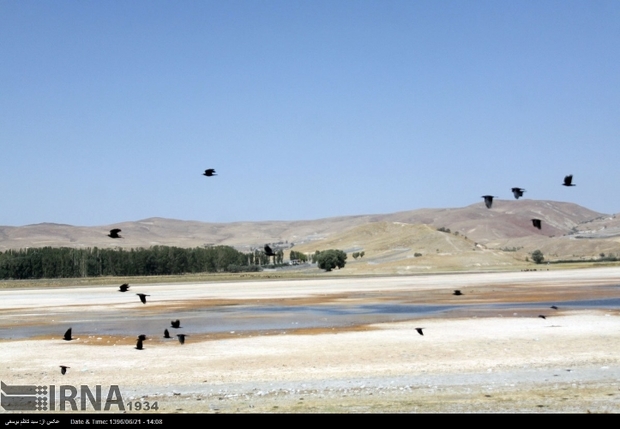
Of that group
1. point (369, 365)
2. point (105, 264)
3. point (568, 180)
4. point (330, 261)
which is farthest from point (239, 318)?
point (105, 264)

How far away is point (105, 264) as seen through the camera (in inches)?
5157

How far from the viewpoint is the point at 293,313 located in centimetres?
4331

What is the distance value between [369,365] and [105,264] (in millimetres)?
114401

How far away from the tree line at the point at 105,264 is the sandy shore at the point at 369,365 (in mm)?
90841

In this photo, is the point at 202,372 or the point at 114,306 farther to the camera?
the point at 114,306

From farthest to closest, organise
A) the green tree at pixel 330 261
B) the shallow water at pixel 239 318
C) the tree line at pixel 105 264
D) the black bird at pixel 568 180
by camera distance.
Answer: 1. the tree line at pixel 105 264
2. the green tree at pixel 330 261
3. the shallow water at pixel 239 318
4. the black bird at pixel 568 180

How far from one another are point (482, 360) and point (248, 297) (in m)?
38.5

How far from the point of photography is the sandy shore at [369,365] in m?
16.3

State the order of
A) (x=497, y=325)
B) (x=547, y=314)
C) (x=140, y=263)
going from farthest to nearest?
(x=140, y=263), (x=547, y=314), (x=497, y=325)

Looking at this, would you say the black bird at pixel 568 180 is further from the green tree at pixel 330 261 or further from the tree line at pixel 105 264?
the tree line at pixel 105 264

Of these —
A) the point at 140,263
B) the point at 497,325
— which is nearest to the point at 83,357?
the point at 497,325

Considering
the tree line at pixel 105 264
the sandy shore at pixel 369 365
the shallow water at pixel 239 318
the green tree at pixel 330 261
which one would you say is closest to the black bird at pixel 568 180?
the sandy shore at pixel 369 365

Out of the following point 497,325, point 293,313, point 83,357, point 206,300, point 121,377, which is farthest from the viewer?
point 206,300

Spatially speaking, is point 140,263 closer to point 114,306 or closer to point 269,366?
point 114,306
